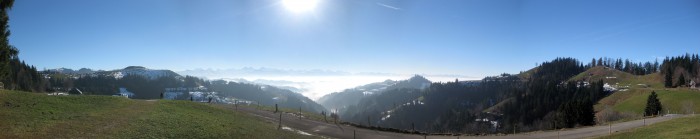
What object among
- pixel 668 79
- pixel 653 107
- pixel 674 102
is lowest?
pixel 674 102

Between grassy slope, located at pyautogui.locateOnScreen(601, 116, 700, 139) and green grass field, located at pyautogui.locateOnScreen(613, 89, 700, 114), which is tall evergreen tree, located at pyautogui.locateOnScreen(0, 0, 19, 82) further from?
green grass field, located at pyautogui.locateOnScreen(613, 89, 700, 114)

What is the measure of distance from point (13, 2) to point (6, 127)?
1618 cm

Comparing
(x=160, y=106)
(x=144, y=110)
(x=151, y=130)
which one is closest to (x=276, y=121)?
(x=160, y=106)

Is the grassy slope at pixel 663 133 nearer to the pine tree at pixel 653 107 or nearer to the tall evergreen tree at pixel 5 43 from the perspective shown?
the tall evergreen tree at pixel 5 43

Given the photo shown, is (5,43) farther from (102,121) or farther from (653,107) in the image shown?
(653,107)

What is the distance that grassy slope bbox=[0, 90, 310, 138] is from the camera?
27531mm

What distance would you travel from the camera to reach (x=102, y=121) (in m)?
32.4

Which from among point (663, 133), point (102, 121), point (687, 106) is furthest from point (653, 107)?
point (102, 121)

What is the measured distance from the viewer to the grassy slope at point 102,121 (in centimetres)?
2753

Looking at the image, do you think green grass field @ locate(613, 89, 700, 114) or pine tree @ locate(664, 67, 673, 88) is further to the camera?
pine tree @ locate(664, 67, 673, 88)

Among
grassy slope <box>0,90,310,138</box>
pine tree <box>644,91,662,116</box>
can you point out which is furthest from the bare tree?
grassy slope <box>0,90,310,138</box>

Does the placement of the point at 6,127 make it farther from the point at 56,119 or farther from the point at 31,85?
the point at 31,85

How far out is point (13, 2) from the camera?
1425 inches

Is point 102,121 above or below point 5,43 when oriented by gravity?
below
